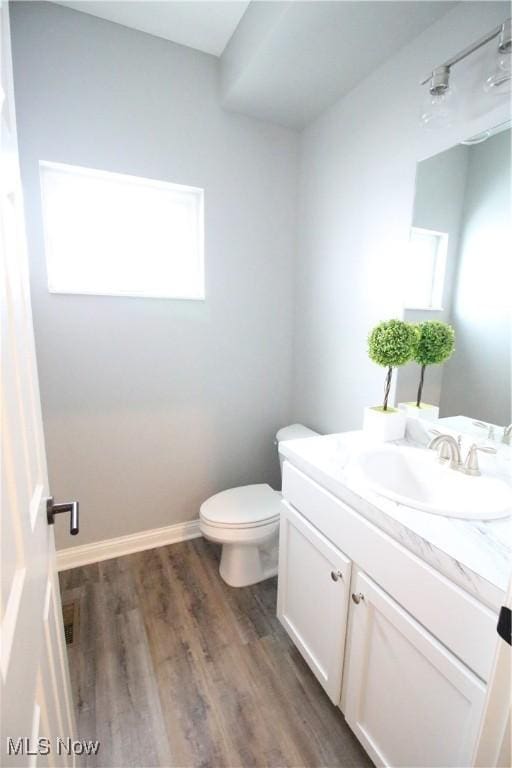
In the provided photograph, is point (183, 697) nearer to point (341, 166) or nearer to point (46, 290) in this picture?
point (46, 290)

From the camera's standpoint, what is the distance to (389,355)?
4.22 feet

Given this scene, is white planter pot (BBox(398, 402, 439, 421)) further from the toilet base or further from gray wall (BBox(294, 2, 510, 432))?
the toilet base

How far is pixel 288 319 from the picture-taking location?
2.19 m

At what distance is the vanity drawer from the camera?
0.67 m

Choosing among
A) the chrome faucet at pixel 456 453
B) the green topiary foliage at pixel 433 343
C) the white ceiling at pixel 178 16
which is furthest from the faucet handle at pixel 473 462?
the white ceiling at pixel 178 16

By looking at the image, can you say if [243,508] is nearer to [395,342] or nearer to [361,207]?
[395,342]

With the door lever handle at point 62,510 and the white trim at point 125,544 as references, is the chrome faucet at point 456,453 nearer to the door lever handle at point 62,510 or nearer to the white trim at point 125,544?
the door lever handle at point 62,510

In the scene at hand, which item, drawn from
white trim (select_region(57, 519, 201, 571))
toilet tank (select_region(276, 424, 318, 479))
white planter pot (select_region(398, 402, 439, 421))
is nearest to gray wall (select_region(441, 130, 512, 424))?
white planter pot (select_region(398, 402, 439, 421))

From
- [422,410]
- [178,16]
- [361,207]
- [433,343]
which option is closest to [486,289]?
[433,343]

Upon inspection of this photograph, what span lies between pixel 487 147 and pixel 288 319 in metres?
1.27

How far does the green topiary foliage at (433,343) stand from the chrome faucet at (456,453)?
32cm

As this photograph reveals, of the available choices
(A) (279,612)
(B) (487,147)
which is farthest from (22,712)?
(B) (487,147)

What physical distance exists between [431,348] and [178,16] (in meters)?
1.83

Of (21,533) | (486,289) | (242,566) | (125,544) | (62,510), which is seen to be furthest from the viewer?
(125,544)
